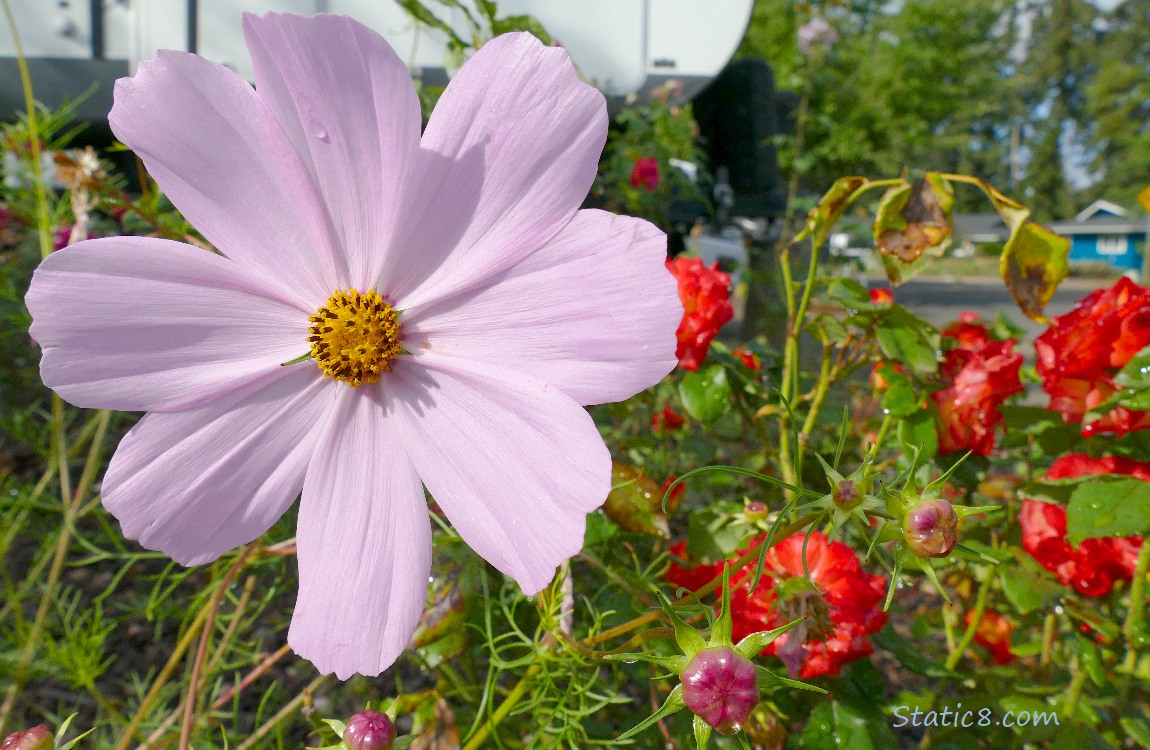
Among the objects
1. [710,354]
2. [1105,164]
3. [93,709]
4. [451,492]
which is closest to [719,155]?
[710,354]

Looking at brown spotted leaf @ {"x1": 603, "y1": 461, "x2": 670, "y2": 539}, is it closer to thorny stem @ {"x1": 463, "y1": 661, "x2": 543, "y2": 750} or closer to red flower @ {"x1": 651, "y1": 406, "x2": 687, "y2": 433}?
thorny stem @ {"x1": 463, "y1": 661, "x2": 543, "y2": 750}

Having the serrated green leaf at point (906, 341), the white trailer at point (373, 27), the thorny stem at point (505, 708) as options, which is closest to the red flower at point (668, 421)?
the serrated green leaf at point (906, 341)

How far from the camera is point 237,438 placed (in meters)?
0.41

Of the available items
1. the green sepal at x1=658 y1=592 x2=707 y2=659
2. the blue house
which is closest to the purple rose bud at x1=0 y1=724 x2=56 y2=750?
the green sepal at x1=658 y1=592 x2=707 y2=659

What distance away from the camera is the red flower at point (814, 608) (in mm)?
545

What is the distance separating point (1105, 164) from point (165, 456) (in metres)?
37.4

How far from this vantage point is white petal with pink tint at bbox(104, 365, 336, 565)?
0.38 meters

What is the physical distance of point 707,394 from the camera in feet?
2.34

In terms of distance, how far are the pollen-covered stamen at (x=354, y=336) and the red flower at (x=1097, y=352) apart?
58 centimetres

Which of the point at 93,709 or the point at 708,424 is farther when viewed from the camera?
the point at 93,709

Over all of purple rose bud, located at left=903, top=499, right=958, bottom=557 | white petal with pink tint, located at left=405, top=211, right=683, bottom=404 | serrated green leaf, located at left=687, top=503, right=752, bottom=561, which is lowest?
serrated green leaf, located at left=687, top=503, right=752, bottom=561

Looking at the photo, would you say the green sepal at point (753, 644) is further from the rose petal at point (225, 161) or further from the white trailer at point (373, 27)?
the white trailer at point (373, 27)

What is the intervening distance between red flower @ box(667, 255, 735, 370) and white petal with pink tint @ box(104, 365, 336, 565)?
0.36m

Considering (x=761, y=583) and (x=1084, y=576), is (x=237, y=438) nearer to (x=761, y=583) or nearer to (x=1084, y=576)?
(x=761, y=583)
